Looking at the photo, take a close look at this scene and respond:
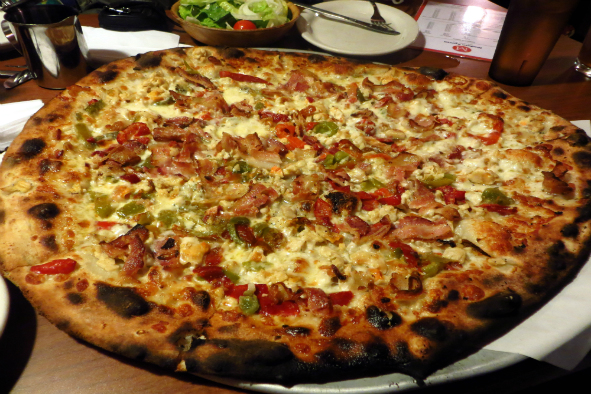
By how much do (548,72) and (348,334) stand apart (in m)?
3.72

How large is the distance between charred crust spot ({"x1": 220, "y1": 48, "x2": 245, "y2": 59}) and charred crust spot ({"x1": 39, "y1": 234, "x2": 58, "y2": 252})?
2121 millimetres

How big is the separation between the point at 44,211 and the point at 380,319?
174 cm

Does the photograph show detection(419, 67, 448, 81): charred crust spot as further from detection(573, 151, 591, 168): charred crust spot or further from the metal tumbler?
the metal tumbler

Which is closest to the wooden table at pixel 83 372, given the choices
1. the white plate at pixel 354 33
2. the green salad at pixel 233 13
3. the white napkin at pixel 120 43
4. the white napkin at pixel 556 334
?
the white napkin at pixel 556 334

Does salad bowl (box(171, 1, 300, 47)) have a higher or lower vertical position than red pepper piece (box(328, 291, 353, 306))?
higher

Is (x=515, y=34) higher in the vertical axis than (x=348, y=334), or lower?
higher

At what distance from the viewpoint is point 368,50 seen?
3.96 meters

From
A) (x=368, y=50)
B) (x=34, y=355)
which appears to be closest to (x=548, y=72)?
(x=368, y=50)

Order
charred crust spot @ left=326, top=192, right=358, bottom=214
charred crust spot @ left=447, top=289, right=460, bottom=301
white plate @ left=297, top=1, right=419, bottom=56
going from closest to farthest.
Result: 1. charred crust spot @ left=447, top=289, right=460, bottom=301
2. charred crust spot @ left=326, top=192, right=358, bottom=214
3. white plate @ left=297, top=1, right=419, bottom=56

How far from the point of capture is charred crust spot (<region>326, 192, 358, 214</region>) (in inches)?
93.4

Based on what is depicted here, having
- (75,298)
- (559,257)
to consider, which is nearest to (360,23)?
(559,257)

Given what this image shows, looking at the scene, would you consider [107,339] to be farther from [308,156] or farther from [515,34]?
[515,34]

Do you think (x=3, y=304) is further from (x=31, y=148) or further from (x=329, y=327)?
(x=329, y=327)

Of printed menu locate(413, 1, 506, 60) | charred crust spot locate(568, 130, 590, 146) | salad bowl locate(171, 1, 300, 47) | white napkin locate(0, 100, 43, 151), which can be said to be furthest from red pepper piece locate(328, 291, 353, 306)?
printed menu locate(413, 1, 506, 60)
